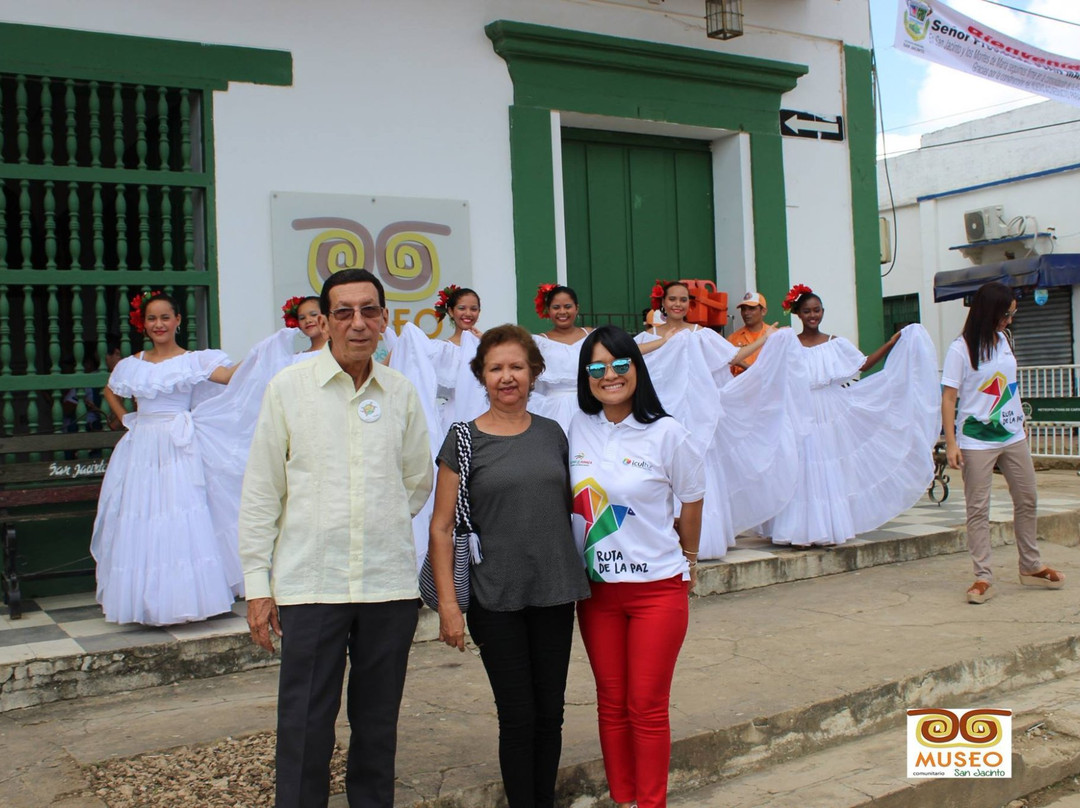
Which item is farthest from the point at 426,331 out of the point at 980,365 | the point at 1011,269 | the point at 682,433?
the point at 1011,269

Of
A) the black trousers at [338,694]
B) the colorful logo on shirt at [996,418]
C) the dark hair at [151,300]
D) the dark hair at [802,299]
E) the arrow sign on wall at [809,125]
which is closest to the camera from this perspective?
the black trousers at [338,694]

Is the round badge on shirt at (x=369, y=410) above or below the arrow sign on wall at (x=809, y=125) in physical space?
below

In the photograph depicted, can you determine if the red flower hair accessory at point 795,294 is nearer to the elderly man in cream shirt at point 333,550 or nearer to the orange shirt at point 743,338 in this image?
the orange shirt at point 743,338

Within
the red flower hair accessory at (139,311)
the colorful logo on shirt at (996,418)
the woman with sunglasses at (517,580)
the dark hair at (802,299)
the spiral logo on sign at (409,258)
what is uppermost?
the spiral logo on sign at (409,258)

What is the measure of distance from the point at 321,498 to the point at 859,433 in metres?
5.41

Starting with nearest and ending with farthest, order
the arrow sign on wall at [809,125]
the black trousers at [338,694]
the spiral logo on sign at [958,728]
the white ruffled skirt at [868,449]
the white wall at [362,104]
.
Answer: the black trousers at [338,694], the spiral logo on sign at [958,728], the white wall at [362,104], the white ruffled skirt at [868,449], the arrow sign on wall at [809,125]

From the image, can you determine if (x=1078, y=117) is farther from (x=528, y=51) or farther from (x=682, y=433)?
(x=682, y=433)

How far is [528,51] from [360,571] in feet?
18.3

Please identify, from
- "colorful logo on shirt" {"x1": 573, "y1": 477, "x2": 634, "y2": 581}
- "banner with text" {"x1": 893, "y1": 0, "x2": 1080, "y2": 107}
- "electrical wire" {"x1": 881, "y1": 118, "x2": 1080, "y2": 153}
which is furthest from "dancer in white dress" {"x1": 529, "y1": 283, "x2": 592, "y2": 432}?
"electrical wire" {"x1": 881, "y1": 118, "x2": 1080, "y2": 153}

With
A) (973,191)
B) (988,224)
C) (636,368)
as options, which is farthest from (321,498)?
(973,191)

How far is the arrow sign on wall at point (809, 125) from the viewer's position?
9.25 metres

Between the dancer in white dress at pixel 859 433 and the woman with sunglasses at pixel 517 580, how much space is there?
14.1 ft

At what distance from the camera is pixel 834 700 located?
4.63 m

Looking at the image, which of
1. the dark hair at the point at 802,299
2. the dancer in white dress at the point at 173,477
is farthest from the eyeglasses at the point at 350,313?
the dark hair at the point at 802,299
